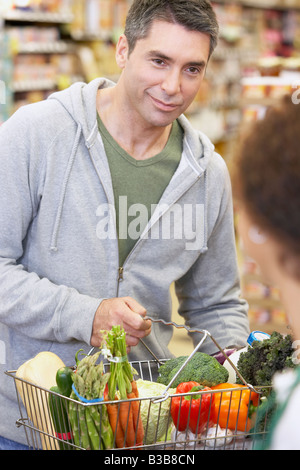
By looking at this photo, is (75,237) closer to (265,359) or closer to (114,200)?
(114,200)

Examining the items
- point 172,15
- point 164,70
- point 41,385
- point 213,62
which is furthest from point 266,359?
point 213,62

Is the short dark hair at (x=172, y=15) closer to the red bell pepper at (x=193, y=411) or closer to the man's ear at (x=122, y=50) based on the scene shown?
the man's ear at (x=122, y=50)

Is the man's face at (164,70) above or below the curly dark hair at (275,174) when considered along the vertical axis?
above

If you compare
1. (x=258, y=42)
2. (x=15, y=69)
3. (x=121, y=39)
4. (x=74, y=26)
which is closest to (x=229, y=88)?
(x=258, y=42)

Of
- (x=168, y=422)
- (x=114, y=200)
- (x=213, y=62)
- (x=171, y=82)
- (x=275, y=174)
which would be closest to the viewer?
(x=275, y=174)

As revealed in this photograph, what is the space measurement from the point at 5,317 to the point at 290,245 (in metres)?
1.04

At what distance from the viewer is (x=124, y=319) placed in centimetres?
164

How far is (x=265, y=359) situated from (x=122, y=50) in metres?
1.06

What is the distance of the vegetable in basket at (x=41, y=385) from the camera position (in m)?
1.39

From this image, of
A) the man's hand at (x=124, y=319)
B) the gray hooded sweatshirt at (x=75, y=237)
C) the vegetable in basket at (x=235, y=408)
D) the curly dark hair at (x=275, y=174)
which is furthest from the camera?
the gray hooded sweatshirt at (x=75, y=237)

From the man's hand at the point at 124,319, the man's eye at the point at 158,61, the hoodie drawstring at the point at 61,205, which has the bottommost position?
the man's hand at the point at 124,319

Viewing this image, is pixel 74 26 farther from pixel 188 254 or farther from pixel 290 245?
pixel 290 245

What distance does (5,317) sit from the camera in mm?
1821

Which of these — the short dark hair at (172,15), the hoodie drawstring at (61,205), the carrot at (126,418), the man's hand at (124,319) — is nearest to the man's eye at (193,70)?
the short dark hair at (172,15)
